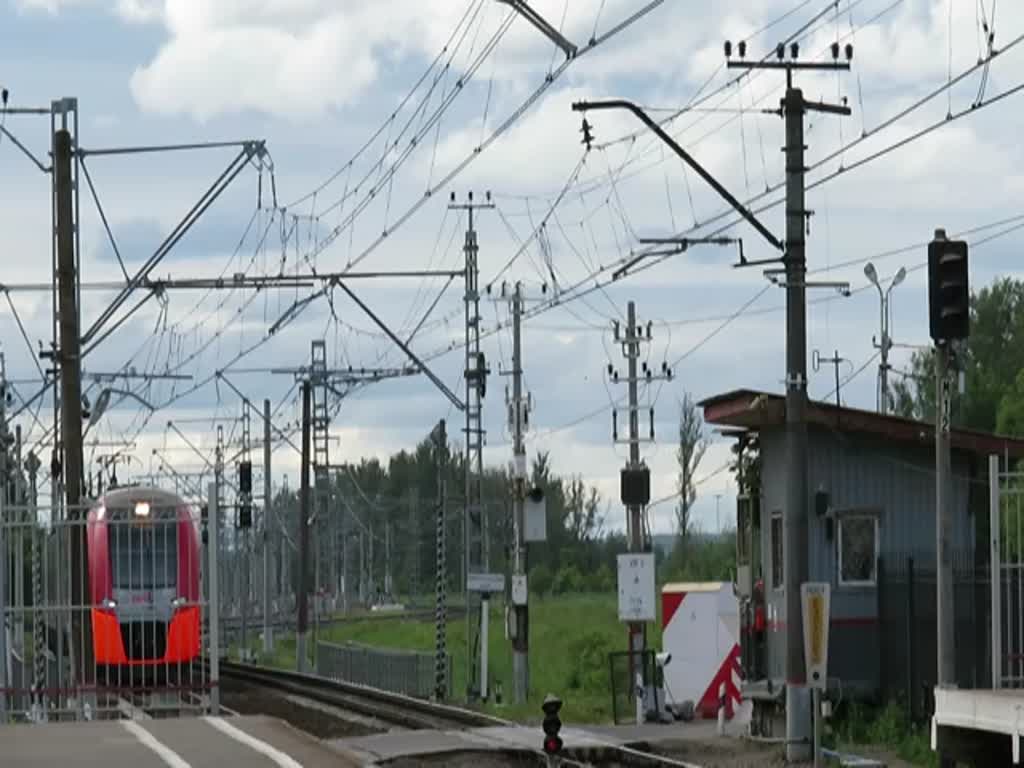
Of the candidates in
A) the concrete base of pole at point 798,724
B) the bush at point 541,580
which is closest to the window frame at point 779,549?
the concrete base of pole at point 798,724

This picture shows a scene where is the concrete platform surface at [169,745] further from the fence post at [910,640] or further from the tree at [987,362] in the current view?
the tree at [987,362]

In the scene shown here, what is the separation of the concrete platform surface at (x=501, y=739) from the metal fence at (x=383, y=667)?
54.9ft

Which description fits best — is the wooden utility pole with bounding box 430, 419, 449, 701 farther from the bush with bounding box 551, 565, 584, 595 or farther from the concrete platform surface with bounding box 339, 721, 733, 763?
the bush with bounding box 551, 565, 584, 595

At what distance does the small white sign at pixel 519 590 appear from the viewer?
46.6m

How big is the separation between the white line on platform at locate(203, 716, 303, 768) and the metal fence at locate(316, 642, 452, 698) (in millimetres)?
28740

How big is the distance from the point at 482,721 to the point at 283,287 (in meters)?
7.30

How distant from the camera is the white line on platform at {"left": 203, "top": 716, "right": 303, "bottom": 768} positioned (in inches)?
730

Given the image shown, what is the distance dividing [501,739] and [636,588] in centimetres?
816

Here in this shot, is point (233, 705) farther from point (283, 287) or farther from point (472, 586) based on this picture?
point (283, 287)

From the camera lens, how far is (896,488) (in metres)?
32.6

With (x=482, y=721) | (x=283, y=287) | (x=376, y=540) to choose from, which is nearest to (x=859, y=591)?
(x=482, y=721)

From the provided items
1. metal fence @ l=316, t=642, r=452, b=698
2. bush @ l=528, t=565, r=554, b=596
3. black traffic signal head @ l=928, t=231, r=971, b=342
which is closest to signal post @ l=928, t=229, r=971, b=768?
black traffic signal head @ l=928, t=231, r=971, b=342

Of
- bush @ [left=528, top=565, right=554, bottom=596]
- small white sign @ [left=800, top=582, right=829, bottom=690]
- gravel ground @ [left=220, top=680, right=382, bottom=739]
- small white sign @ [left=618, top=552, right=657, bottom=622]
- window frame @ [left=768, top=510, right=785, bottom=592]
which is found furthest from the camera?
bush @ [left=528, top=565, right=554, bottom=596]

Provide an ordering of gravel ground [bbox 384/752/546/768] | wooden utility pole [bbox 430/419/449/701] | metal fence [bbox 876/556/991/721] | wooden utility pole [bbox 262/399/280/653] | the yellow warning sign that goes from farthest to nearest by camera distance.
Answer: wooden utility pole [bbox 262/399/280/653], wooden utility pole [bbox 430/419/449/701], metal fence [bbox 876/556/991/721], gravel ground [bbox 384/752/546/768], the yellow warning sign
